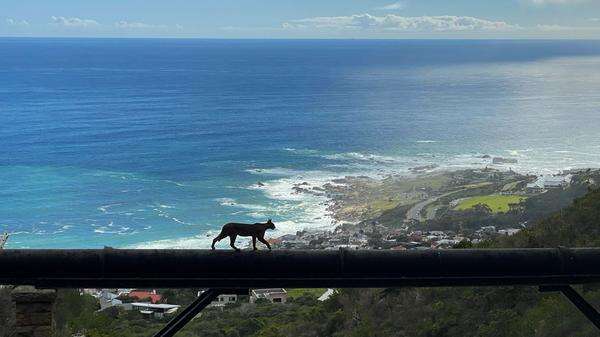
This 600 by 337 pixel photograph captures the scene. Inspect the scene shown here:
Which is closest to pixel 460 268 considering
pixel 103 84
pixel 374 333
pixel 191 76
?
pixel 374 333

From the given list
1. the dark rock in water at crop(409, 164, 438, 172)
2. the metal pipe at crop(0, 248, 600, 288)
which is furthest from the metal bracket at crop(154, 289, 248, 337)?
the dark rock in water at crop(409, 164, 438, 172)

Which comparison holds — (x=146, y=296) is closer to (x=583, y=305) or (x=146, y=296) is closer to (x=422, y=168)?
(x=583, y=305)

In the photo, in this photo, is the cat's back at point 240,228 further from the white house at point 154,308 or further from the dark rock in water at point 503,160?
the dark rock in water at point 503,160

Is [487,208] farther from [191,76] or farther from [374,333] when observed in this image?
[191,76]

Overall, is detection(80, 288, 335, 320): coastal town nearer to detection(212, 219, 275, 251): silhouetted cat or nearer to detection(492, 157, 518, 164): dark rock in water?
detection(212, 219, 275, 251): silhouetted cat

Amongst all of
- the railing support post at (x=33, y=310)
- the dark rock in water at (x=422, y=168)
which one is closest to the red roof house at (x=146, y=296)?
the railing support post at (x=33, y=310)

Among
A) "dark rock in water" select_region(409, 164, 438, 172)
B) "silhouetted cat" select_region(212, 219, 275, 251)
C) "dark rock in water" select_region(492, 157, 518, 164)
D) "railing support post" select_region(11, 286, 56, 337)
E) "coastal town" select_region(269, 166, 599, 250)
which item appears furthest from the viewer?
"dark rock in water" select_region(492, 157, 518, 164)
